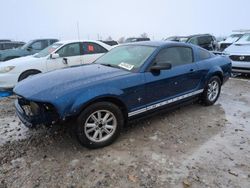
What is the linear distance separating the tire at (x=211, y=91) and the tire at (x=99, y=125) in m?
2.37

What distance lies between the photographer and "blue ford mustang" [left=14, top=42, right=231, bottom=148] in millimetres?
2871

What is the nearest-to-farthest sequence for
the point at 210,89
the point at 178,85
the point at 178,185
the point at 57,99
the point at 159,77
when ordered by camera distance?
the point at 178,185
the point at 57,99
the point at 159,77
the point at 178,85
the point at 210,89

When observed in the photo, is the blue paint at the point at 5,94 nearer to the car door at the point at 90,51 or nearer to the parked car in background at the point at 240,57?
the car door at the point at 90,51

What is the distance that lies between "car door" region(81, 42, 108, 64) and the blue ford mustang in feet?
8.99

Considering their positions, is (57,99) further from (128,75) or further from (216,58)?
(216,58)

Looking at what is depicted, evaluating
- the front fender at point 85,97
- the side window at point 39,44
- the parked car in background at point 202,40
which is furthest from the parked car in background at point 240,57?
the side window at point 39,44

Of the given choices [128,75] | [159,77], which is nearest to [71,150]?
[128,75]

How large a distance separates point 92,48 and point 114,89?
4.47 meters

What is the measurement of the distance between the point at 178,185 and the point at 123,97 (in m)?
1.41

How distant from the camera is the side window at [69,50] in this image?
669cm

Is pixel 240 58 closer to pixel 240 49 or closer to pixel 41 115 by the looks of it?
pixel 240 49

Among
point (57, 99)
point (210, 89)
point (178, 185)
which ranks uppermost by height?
point (57, 99)

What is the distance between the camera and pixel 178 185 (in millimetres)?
2502

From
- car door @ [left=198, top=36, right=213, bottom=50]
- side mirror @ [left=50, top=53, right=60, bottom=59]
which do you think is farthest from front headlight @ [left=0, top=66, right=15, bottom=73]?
car door @ [left=198, top=36, right=213, bottom=50]
